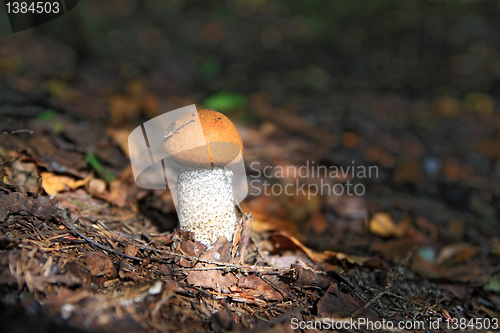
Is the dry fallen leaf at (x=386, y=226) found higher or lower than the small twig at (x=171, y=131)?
lower

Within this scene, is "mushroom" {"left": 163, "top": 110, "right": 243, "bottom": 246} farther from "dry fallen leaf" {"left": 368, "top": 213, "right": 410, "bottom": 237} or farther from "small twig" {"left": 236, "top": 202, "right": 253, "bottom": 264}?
"dry fallen leaf" {"left": 368, "top": 213, "right": 410, "bottom": 237}

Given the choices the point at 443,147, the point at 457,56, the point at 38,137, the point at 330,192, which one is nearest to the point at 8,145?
the point at 38,137

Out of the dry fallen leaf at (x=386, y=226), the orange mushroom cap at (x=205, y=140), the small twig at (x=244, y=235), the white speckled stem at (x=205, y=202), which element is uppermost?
the orange mushroom cap at (x=205, y=140)

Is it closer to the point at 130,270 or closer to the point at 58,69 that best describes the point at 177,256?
the point at 130,270

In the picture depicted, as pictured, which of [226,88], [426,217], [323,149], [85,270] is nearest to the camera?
[85,270]

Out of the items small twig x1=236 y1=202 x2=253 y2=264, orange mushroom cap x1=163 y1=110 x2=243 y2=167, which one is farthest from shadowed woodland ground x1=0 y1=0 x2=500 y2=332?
orange mushroom cap x1=163 y1=110 x2=243 y2=167

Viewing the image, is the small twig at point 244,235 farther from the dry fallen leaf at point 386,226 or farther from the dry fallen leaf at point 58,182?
the dry fallen leaf at point 386,226

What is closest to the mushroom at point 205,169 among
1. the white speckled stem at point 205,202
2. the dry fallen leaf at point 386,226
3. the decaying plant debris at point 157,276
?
the white speckled stem at point 205,202
